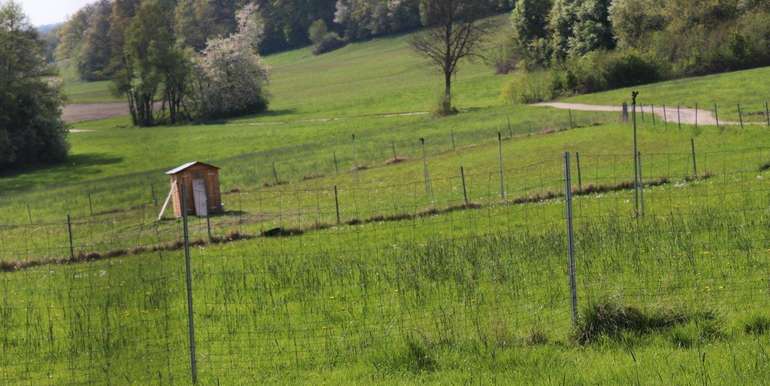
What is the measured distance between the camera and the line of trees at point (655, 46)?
66.7 meters

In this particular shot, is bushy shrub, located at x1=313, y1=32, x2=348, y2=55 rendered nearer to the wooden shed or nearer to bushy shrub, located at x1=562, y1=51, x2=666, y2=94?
bushy shrub, located at x1=562, y1=51, x2=666, y2=94

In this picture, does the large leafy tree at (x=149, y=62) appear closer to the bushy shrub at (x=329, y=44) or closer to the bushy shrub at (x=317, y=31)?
the bushy shrub at (x=317, y=31)

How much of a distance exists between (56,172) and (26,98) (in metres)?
8.06

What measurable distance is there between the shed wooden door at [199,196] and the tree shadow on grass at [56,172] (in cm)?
2145

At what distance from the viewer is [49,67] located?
213ft

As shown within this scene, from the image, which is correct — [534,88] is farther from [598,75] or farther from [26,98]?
[26,98]

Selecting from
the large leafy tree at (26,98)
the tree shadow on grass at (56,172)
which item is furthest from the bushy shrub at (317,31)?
the tree shadow on grass at (56,172)

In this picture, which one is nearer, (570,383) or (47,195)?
(570,383)

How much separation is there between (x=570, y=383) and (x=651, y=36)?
66.7 m

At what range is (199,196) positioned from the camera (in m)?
34.9

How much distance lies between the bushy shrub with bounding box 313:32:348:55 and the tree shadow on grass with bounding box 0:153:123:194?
79.2 m

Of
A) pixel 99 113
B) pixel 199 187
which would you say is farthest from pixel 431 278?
pixel 99 113

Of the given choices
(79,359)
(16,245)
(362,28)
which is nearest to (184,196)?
(79,359)

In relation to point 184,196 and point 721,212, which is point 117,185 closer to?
point 721,212
